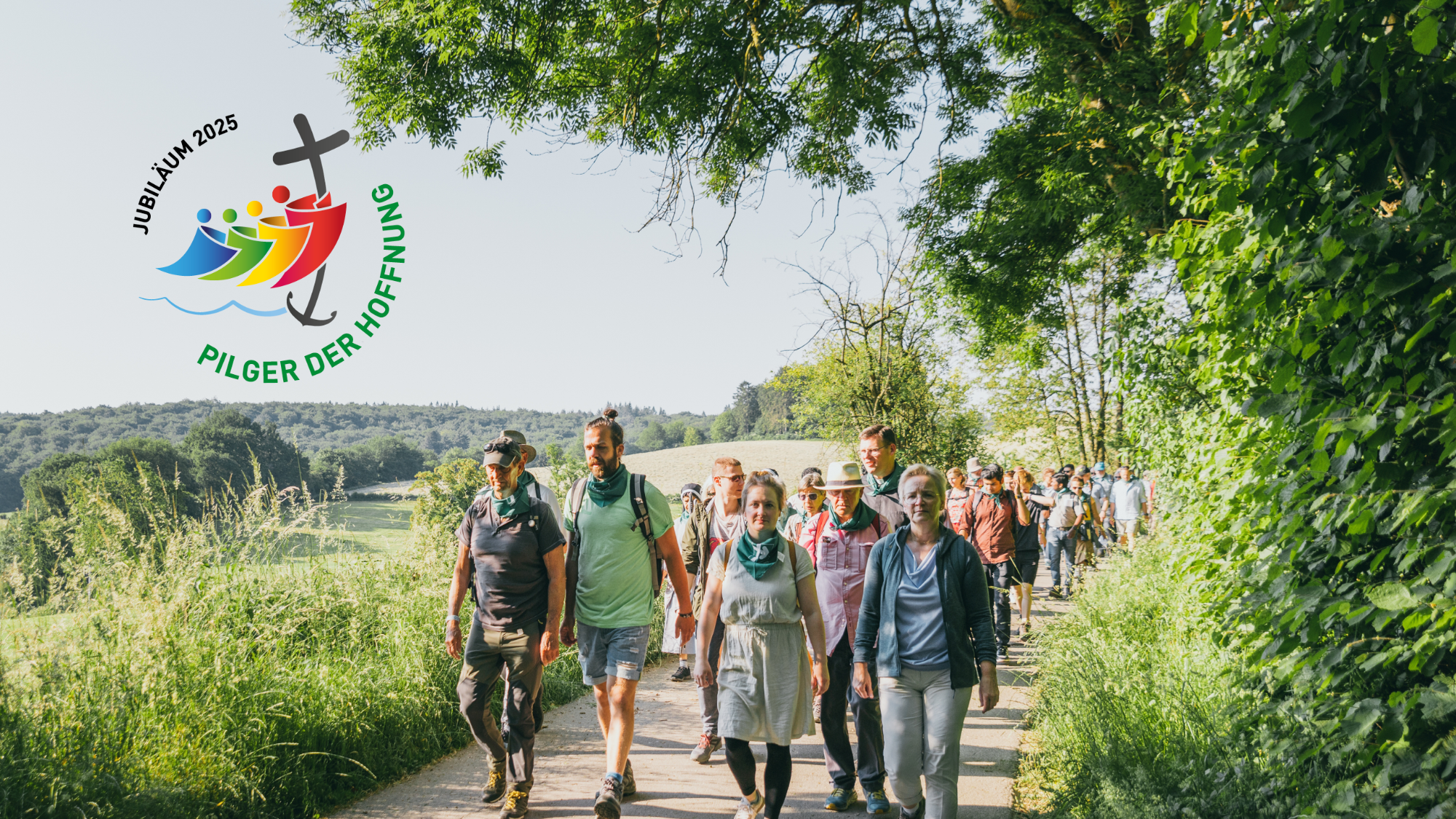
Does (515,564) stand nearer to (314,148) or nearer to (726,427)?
(314,148)

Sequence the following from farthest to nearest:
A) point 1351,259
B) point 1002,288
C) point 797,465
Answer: point 797,465, point 1002,288, point 1351,259

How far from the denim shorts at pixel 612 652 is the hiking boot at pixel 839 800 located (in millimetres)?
1256

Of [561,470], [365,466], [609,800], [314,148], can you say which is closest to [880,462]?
[609,800]

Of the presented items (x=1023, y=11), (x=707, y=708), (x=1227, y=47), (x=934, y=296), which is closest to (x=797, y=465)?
(x=934, y=296)

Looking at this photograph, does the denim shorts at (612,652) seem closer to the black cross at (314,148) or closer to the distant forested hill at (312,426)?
the distant forested hill at (312,426)

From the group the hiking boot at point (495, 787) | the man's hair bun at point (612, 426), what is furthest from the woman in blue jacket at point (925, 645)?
the hiking boot at point (495, 787)

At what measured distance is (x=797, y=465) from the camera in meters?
39.2

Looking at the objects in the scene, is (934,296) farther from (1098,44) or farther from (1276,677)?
(1276,677)

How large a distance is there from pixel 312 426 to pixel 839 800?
93600mm

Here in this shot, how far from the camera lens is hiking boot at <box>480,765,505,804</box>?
4.79 m

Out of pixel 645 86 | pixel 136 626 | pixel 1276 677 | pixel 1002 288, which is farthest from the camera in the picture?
pixel 1002 288

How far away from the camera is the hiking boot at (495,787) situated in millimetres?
4785

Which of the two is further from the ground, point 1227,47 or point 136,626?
point 1227,47

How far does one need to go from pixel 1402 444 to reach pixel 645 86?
7.53 meters
